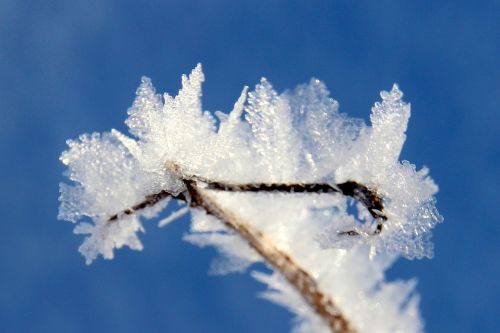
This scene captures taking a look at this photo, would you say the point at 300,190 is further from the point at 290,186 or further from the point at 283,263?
the point at 283,263

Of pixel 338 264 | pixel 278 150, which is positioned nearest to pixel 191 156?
pixel 278 150

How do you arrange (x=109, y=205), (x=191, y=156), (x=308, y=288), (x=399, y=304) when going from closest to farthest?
(x=308, y=288)
(x=399, y=304)
(x=191, y=156)
(x=109, y=205)

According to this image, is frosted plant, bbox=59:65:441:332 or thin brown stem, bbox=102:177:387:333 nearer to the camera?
thin brown stem, bbox=102:177:387:333

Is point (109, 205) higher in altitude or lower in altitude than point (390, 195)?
higher

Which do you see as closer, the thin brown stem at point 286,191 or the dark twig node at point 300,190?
the thin brown stem at point 286,191

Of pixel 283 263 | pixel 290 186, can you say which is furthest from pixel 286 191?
pixel 283 263

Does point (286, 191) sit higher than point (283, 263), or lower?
higher

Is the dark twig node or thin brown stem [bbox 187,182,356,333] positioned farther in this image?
the dark twig node

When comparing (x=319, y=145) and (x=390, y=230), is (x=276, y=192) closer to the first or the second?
(x=319, y=145)
